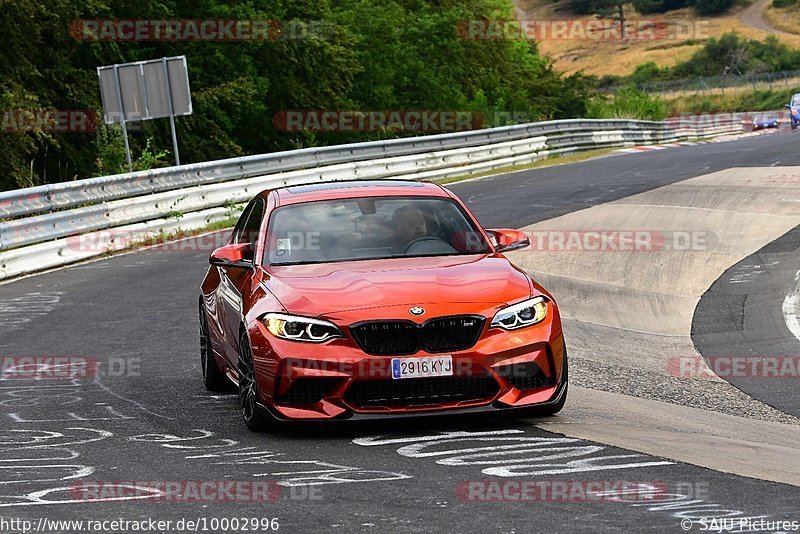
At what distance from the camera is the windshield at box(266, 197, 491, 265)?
341 inches

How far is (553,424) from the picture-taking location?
781cm

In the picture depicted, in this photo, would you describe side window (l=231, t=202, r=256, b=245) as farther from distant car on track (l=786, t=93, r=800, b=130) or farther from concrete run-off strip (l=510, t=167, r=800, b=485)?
distant car on track (l=786, t=93, r=800, b=130)

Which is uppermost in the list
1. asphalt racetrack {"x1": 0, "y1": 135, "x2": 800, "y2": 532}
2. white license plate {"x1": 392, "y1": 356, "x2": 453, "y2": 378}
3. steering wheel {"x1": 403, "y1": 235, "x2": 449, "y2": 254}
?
steering wheel {"x1": 403, "y1": 235, "x2": 449, "y2": 254}

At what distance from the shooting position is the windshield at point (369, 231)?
28.4 feet

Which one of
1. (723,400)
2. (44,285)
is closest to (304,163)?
(44,285)

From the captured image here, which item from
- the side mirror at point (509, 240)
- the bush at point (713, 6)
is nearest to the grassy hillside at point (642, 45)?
the bush at point (713, 6)

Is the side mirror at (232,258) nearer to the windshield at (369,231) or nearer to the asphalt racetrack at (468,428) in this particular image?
the windshield at (369,231)

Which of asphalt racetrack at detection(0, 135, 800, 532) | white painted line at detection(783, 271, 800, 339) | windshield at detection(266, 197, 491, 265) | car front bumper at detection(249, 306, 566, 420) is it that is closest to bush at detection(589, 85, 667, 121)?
asphalt racetrack at detection(0, 135, 800, 532)

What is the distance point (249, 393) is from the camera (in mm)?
7875

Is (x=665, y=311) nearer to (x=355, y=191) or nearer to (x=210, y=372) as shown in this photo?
(x=355, y=191)

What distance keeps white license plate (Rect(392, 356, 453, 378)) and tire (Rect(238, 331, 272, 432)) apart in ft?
2.71

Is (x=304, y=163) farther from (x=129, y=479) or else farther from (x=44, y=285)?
(x=129, y=479)

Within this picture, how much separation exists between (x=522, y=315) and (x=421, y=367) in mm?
723

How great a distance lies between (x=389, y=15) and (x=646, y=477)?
177 feet
